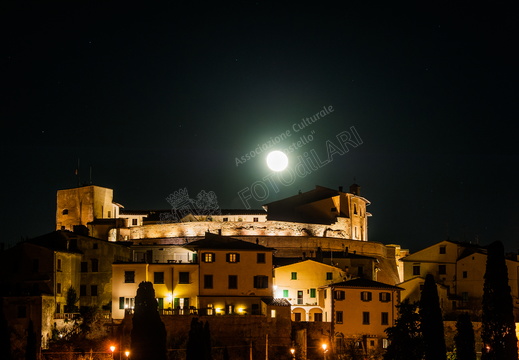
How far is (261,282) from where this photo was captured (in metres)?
66.7

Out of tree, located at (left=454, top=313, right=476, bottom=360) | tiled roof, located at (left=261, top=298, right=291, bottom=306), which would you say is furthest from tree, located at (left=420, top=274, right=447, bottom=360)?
tiled roof, located at (left=261, top=298, right=291, bottom=306)

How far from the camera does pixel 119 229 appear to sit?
87938 mm

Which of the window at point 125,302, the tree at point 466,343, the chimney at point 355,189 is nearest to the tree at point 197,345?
the tree at point 466,343

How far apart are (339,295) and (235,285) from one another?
7682 millimetres

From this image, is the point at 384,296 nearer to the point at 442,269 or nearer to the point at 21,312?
the point at 442,269

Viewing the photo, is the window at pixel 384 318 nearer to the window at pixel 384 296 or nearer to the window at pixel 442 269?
the window at pixel 384 296

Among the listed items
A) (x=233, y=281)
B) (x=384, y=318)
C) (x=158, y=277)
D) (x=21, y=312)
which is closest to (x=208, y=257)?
(x=233, y=281)

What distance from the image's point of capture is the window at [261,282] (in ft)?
218

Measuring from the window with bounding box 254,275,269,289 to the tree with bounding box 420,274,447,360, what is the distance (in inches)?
809

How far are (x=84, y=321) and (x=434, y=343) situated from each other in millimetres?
27344

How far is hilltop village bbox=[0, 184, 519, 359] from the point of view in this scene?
61188 mm

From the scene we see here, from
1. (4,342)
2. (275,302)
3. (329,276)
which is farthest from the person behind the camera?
(329,276)

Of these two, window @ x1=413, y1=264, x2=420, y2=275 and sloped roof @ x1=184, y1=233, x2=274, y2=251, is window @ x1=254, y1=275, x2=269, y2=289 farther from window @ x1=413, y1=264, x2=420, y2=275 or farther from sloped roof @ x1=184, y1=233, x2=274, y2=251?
window @ x1=413, y1=264, x2=420, y2=275

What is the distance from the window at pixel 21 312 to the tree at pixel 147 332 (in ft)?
56.9
